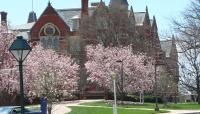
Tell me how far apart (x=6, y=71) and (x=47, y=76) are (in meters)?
7.34

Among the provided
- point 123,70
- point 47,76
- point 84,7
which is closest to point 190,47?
point 47,76

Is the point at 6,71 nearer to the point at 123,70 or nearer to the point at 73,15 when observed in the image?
the point at 123,70

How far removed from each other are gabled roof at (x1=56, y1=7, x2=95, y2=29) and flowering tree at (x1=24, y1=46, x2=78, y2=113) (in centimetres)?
2417

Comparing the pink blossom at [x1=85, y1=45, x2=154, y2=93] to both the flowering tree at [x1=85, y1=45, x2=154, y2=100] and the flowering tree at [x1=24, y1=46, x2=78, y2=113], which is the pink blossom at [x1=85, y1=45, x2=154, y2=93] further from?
the flowering tree at [x1=24, y1=46, x2=78, y2=113]

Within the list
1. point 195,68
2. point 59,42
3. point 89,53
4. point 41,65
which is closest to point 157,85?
point 41,65

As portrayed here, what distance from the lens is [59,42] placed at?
86.2m

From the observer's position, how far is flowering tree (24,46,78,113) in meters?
40.2

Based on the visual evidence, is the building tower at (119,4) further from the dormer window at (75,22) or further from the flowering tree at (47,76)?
the flowering tree at (47,76)

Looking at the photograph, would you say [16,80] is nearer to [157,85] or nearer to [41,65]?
[41,65]

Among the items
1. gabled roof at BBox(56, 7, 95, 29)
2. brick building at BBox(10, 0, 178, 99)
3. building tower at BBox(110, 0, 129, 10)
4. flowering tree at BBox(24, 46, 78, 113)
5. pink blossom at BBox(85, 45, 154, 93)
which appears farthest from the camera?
gabled roof at BBox(56, 7, 95, 29)

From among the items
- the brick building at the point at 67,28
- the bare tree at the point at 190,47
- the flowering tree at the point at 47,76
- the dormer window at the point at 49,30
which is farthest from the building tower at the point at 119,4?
the bare tree at the point at 190,47

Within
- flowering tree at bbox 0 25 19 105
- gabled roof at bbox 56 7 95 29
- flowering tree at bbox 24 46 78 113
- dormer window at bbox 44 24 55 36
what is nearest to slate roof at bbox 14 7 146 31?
gabled roof at bbox 56 7 95 29

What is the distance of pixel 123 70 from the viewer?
62.5 meters

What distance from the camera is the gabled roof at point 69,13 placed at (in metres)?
88.9
